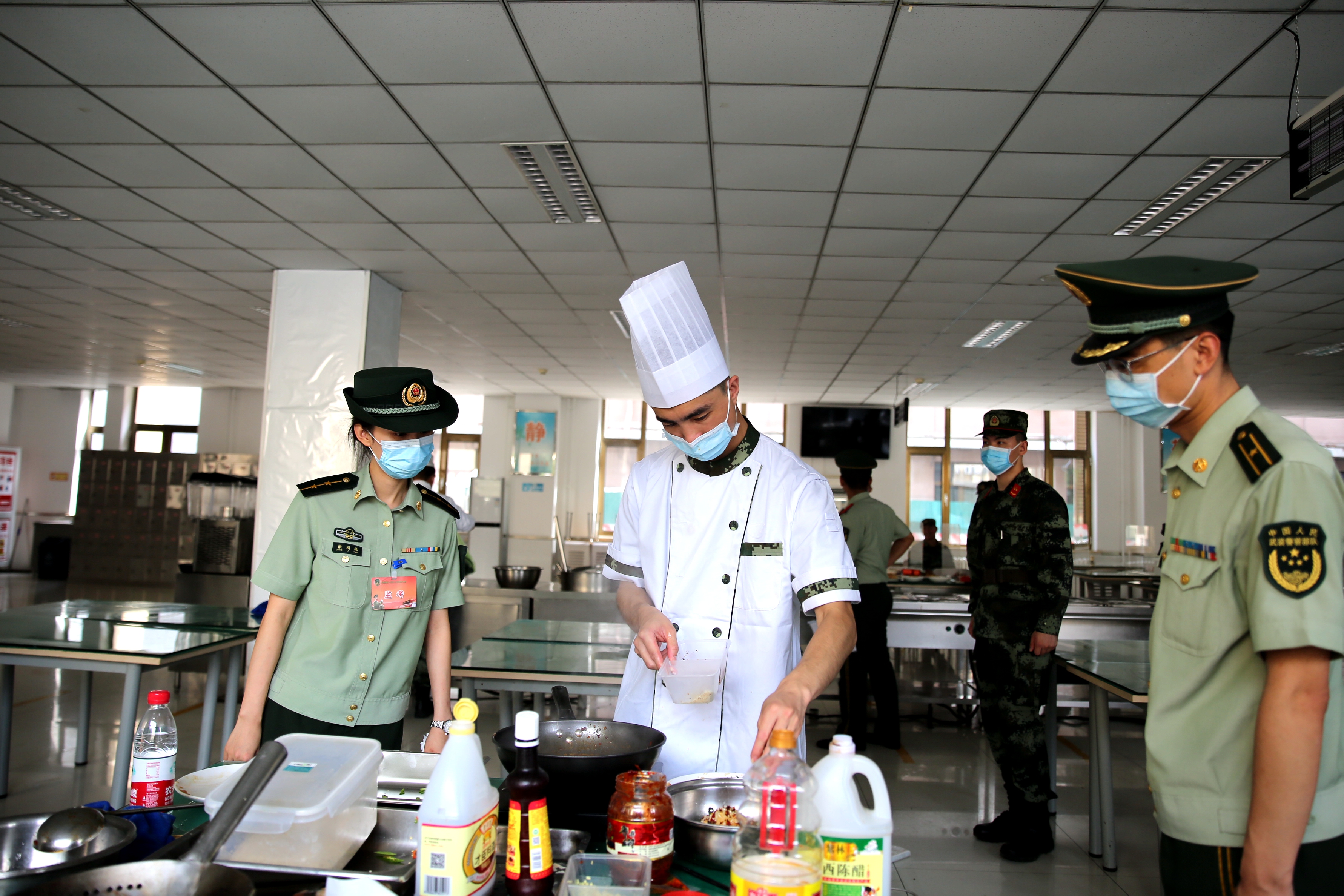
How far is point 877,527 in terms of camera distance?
221 inches

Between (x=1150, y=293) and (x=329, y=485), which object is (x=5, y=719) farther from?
(x=1150, y=293)

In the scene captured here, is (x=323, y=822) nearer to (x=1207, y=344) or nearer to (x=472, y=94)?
(x=1207, y=344)

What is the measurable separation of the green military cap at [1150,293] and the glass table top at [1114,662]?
1.99 m

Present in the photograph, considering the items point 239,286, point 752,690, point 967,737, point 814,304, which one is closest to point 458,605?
point 752,690

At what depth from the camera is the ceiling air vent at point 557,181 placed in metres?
4.11

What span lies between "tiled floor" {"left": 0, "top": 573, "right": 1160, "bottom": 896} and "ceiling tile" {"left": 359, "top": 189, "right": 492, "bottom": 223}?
10.9ft

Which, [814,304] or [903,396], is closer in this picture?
[814,304]

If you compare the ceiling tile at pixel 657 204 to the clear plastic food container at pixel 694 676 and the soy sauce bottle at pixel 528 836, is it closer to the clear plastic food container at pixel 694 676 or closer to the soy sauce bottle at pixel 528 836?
the clear plastic food container at pixel 694 676

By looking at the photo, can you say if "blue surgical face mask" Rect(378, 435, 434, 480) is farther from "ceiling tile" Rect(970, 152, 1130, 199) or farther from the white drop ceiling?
"ceiling tile" Rect(970, 152, 1130, 199)

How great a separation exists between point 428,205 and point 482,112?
1.31 m

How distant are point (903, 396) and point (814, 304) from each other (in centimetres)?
531

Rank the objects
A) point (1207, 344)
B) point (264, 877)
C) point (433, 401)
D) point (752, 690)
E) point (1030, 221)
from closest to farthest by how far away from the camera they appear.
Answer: point (264, 877), point (1207, 344), point (752, 690), point (433, 401), point (1030, 221)

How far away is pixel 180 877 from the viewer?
992 mm

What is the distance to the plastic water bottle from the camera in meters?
1.53
